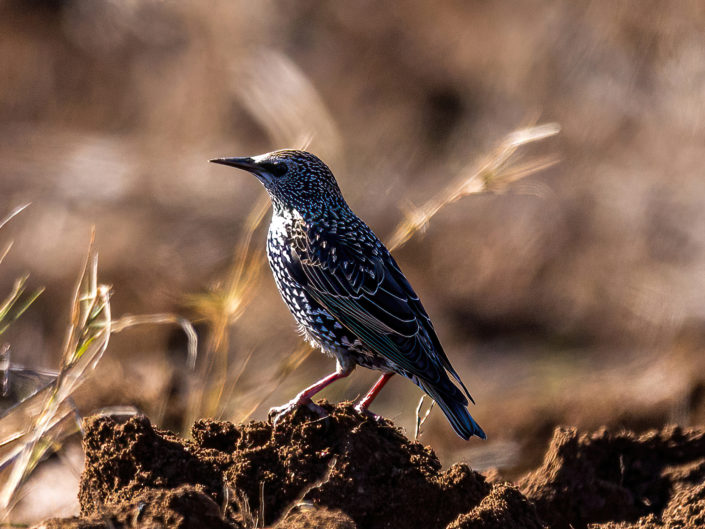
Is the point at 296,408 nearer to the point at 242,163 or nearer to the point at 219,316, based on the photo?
the point at 219,316

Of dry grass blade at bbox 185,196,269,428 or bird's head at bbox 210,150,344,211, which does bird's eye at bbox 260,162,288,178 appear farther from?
dry grass blade at bbox 185,196,269,428

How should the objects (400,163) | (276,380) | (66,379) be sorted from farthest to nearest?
(400,163) < (276,380) < (66,379)

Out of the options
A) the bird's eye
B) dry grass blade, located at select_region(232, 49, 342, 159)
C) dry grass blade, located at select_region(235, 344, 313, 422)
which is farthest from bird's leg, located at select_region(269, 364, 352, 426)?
dry grass blade, located at select_region(232, 49, 342, 159)

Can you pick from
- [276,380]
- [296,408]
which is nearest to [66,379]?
[296,408]

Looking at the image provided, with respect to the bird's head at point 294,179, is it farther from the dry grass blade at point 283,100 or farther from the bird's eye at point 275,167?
the dry grass blade at point 283,100

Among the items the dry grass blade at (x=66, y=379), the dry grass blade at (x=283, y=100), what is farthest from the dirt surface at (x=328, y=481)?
the dry grass blade at (x=283, y=100)
